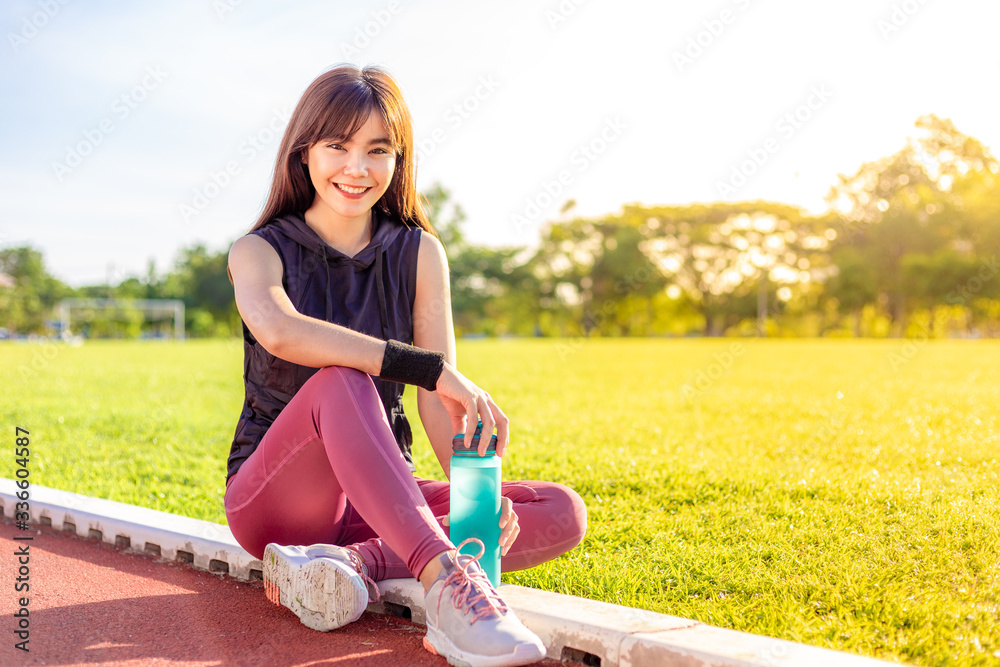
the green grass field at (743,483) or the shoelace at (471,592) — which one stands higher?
the shoelace at (471,592)

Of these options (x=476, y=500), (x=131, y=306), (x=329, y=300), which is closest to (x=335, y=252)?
(x=329, y=300)

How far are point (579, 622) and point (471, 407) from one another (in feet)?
1.90

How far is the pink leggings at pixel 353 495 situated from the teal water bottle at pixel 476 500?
92mm

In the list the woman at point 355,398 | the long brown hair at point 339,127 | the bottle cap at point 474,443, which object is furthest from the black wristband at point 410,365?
the long brown hair at point 339,127

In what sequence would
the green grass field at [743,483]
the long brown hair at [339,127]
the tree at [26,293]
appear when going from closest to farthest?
1. the green grass field at [743,483]
2. the long brown hair at [339,127]
3. the tree at [26,293]

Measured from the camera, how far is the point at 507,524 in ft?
7.16

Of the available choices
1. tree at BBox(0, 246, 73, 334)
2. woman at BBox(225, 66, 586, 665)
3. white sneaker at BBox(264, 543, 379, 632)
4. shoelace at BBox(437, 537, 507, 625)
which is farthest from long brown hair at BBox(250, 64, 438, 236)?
tree at BBox(0, 246, 73, 334)

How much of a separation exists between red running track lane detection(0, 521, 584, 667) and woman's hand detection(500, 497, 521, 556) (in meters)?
0.32

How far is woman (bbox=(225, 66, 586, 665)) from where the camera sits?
1957 mm

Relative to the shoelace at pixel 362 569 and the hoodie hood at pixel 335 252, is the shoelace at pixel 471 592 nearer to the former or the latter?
A: the shoelace at pixel 362 569

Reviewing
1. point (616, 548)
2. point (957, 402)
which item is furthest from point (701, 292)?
point (616, 548)

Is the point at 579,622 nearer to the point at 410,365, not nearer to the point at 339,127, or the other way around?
the point at 410,365

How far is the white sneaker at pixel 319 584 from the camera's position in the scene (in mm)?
2064

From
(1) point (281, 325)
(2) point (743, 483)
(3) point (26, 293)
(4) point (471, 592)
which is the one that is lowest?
(2) point (743, 483)
